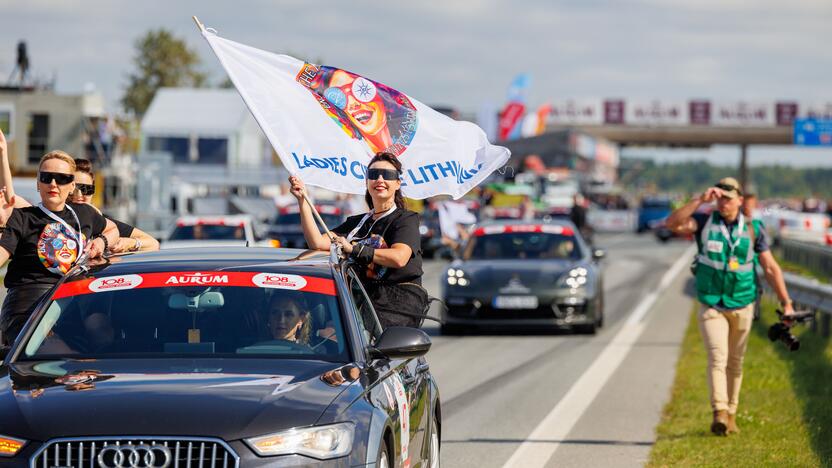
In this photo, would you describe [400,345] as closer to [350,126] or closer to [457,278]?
[350,126]

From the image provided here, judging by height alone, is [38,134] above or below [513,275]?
above

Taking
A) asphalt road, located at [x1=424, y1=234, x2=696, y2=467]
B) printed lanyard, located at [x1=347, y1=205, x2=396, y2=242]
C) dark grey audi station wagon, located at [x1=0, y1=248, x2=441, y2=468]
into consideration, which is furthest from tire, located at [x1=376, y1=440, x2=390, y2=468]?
asphalt road, located at [x1=424, y1=234, x2=696, y2=467]

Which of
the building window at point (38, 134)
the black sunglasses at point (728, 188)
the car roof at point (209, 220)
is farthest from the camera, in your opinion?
the building window at point (38, 134)

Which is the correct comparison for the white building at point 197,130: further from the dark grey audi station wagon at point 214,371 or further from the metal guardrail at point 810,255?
the dark grey audi station wagon at point 214,371

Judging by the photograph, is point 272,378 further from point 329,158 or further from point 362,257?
point 329,158

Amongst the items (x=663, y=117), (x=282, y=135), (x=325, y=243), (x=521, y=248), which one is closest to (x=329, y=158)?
(x=282, y=135)

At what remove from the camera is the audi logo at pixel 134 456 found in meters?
5.20

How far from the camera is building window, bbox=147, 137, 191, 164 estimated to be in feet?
232

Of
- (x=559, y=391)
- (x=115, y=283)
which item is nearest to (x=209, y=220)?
(x=559, y=391)

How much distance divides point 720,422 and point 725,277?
99 cm

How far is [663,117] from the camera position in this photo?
11088 cm

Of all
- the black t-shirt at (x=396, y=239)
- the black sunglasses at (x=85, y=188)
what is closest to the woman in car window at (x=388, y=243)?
the black t-shirt at (x=396, y=239)

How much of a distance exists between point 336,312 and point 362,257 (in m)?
1.23

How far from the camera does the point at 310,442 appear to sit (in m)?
5.44
